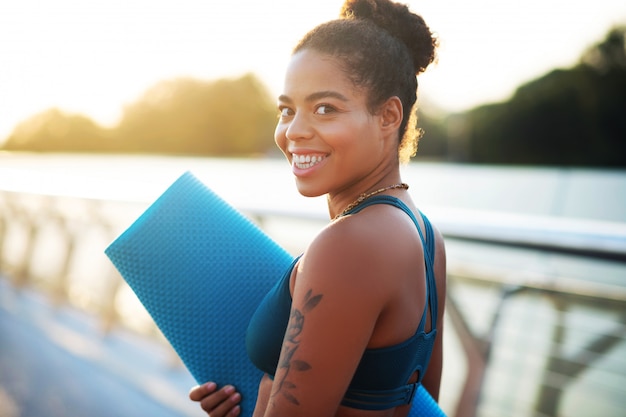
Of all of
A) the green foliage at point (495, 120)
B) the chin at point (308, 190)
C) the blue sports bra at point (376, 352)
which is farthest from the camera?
the green foliage at point (495, 120)

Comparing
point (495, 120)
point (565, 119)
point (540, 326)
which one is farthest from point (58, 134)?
point (565, 119)

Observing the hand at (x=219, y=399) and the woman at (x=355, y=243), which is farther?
the hand at (x=219, y=399)

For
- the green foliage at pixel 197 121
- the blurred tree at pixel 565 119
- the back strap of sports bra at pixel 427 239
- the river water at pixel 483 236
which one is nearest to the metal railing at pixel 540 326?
the river water at pixel 483 236

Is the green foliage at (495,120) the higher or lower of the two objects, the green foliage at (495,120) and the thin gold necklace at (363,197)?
the higher

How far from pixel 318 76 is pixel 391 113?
0.55 ft

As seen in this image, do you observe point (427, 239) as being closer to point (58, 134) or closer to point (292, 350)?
point (292, 350)

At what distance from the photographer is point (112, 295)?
3807 mm

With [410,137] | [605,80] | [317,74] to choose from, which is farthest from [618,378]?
[605,80]

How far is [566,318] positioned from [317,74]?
4.77ft

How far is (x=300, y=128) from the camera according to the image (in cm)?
105

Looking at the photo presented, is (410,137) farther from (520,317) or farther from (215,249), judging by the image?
(520,317)

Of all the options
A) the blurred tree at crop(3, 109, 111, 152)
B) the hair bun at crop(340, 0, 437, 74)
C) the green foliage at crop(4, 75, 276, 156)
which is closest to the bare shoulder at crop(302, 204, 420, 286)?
the hair bun at crop(340, 0, 437, 74)

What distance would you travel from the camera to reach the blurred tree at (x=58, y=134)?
9.17 m

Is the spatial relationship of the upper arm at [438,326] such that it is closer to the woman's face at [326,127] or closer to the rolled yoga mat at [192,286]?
the woman's face at [326,127]
